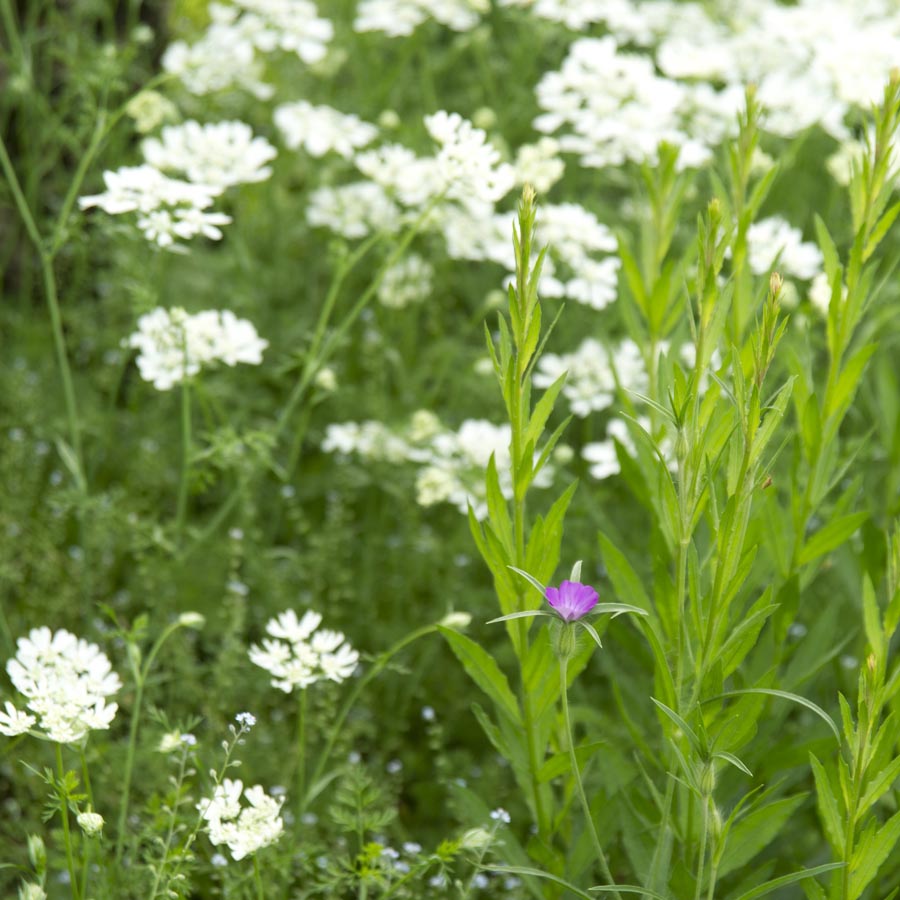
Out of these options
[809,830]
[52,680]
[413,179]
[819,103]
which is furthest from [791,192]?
[52,680]

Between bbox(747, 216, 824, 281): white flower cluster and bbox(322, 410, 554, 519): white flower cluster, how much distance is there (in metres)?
0.58

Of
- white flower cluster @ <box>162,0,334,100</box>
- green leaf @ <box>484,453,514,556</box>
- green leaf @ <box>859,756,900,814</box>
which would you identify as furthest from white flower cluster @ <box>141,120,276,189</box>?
green leaf @ <box>859,756,900,814</box>

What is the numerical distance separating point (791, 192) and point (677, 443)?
91.2 inches

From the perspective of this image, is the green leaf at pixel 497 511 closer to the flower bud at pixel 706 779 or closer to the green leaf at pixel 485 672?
the green leaf at pixel 485 672

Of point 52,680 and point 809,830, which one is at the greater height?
point 52,680

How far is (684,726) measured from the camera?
1234 millimetres

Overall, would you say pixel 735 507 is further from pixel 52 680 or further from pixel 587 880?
pixel 52 680

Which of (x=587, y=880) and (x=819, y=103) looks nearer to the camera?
(x=587, y=880)

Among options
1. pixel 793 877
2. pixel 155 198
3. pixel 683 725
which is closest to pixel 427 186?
pixel 155 198

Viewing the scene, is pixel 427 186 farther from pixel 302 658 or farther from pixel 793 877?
pixel 793 877

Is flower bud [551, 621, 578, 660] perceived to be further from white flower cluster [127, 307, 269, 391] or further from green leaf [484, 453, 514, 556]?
white flower cluster [127, 307, 269, 391]

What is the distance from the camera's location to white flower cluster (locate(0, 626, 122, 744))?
1438mm

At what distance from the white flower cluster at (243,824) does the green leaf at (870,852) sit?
66 centimetres

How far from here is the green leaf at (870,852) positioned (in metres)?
1.34
